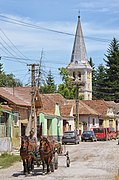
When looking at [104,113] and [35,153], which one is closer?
[35,153]

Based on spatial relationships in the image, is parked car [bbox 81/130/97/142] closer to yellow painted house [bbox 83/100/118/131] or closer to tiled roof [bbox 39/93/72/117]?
tiled roof [bbox 39/93/72/117]

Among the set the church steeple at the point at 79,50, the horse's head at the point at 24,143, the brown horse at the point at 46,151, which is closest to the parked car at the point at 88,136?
the brown horse at the point at 46,151

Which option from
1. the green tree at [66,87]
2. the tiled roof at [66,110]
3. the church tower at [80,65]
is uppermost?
the church tower at [80,65]

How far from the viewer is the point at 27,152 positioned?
2195cm

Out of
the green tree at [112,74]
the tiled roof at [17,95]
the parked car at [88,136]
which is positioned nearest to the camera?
the tiled roof at [17,95]

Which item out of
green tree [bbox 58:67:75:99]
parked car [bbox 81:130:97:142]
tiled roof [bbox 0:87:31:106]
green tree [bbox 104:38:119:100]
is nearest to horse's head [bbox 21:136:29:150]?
tiled roof [bbox 0:87:31:106]

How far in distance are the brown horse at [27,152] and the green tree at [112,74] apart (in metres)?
93.4

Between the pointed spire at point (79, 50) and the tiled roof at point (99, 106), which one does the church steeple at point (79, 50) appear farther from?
the tiled roof at point (99, 106)

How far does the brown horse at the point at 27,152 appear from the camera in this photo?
72.1ft

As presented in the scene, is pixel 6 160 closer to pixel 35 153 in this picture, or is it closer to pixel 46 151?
pixel 35 153

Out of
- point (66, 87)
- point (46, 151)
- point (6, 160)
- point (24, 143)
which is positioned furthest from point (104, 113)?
point (24, 143)

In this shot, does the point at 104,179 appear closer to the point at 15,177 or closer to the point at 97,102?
the point at 15,177

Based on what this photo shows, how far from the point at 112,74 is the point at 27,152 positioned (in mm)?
96742

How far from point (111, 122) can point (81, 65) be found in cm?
2229
